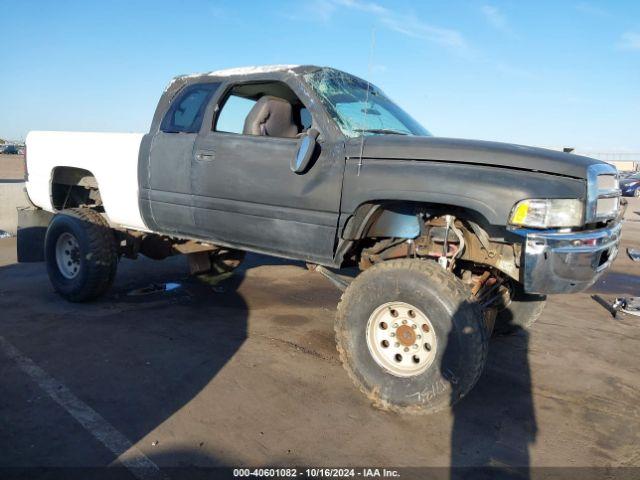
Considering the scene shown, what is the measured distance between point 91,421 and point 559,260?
2.86 metres

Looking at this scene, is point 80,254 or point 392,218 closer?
point 392,218

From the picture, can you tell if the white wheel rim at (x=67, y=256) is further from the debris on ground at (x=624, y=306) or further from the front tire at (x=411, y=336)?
the debris on ground at (x=624, y=306)

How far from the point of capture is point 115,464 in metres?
2.53

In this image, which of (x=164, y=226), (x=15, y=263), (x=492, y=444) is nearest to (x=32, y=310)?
(x=164, y=226)

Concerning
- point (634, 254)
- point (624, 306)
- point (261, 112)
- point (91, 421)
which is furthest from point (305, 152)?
point (634, 254)

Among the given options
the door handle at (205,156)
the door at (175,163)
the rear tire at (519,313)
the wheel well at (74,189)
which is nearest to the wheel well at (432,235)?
the rear tire at (519,313)

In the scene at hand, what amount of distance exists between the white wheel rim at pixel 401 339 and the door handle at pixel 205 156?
183 centimetres

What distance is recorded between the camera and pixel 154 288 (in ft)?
19.4

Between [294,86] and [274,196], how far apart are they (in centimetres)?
87

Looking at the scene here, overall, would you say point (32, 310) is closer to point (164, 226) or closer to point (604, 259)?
point (164, 226)

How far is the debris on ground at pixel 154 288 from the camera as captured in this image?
5.65 m

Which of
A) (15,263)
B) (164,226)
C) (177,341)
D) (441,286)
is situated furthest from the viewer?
(15,263)

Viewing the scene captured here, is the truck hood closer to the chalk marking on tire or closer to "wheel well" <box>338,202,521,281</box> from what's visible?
"wheel well" <box>338,202,521,281</box>

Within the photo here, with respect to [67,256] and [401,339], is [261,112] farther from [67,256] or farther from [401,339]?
[67,256]
